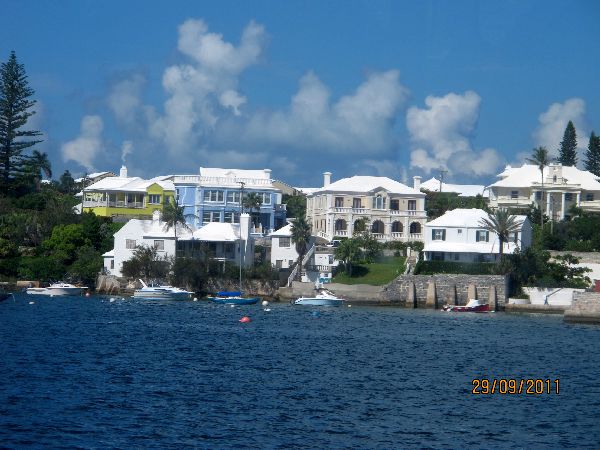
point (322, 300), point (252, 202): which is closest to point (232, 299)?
point (322, 300)

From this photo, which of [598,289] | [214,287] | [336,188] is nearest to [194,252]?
[214,287]

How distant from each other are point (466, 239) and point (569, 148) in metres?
44.0

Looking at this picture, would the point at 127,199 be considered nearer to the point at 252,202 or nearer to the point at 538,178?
the point at 252,202

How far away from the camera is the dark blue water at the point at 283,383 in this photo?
29.7 metres

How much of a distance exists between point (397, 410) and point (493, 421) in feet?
10.8

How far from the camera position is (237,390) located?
3716 centimetres

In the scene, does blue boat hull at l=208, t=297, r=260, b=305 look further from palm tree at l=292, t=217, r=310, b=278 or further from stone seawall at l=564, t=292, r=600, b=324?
stone seawall at l=564, t=292, r=600, b=324

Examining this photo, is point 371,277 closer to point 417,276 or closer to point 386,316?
point 417,276

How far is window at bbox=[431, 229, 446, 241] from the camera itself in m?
95.3

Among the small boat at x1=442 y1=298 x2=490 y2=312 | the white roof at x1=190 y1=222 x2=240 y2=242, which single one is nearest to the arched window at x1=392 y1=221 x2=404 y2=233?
the white roof at x1=190 y1=222 x2=240 y2=242

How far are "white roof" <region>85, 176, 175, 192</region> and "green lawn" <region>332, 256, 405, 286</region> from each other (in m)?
34.1

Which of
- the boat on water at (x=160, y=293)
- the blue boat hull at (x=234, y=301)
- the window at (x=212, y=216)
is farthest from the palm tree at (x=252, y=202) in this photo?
the blue boat hull at (x=234, y=301)
